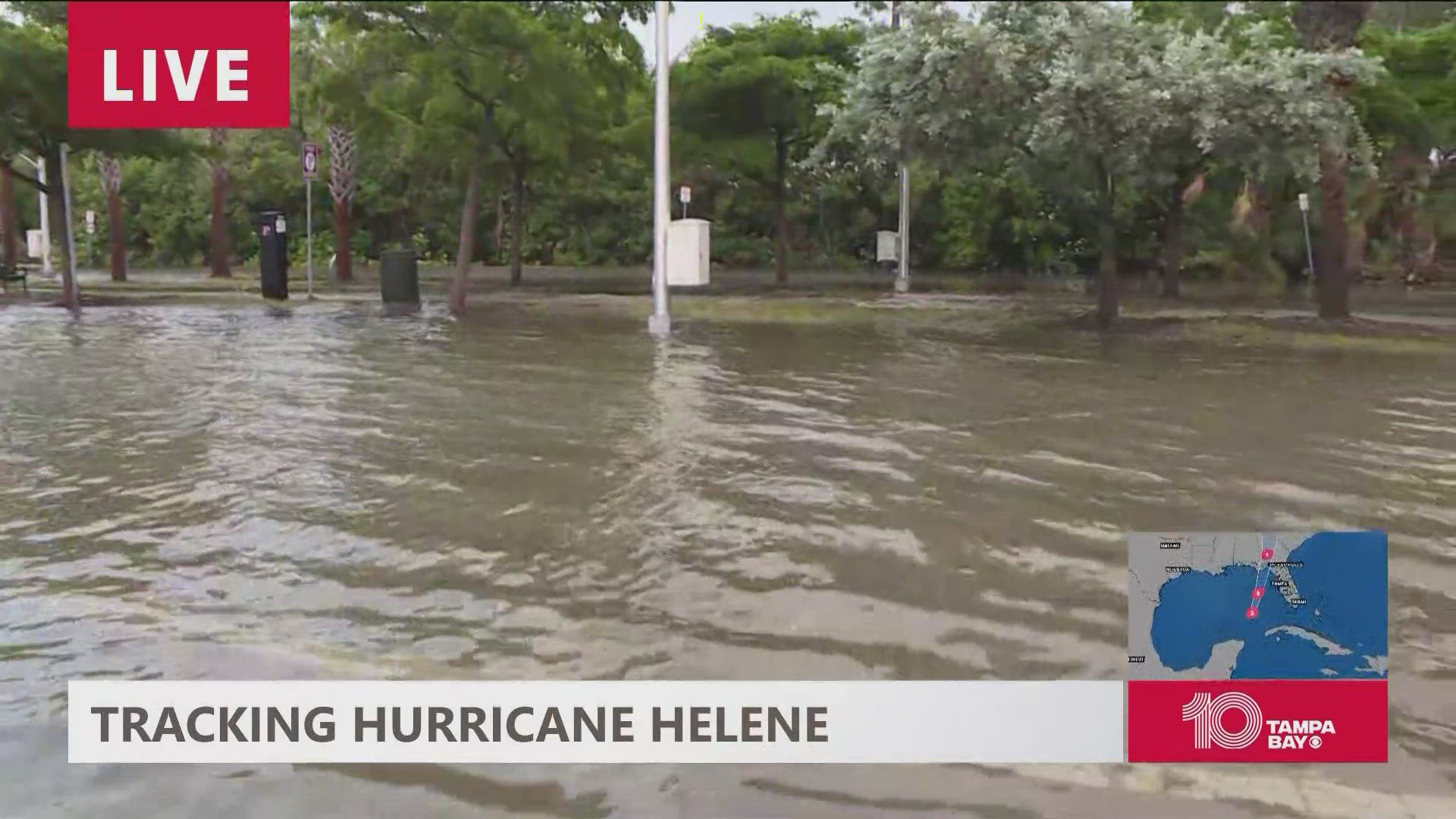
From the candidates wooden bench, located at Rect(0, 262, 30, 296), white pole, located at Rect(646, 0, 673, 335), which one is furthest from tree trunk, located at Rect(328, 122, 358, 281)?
white pole, located at Rect(646, 0, 673, 335)

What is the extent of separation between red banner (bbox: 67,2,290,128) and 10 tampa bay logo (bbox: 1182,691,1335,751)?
2.85 metres

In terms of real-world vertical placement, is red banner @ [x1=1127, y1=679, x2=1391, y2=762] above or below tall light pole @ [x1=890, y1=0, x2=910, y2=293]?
below

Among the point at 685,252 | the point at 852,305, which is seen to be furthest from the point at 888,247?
the point at 685,252

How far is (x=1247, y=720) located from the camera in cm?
295

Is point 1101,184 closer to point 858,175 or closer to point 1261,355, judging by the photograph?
point 1261,355

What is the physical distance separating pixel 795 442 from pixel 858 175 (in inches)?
506

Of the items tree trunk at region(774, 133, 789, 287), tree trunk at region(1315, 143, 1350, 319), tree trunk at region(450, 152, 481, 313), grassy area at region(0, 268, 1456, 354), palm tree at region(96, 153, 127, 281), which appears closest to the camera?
grassy area at region(0, 268, 1456, 354)

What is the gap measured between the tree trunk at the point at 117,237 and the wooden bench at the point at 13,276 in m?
3.10

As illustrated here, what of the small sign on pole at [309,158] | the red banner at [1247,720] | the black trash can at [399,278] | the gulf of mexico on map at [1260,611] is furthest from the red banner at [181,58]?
the small sign on pole at [309,158]

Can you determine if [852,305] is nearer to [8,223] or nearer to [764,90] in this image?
[764,90]

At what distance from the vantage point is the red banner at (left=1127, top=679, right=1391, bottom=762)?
296 cm

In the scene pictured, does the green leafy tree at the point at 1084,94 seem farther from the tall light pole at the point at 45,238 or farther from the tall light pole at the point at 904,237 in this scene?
the tall light pole at the point at 45,238

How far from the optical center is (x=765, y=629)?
159 inches

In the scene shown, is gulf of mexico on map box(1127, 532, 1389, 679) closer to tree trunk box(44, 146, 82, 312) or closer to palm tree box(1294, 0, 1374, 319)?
palm tree box(1294, 0, 1374, 319)
